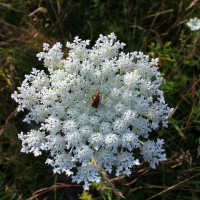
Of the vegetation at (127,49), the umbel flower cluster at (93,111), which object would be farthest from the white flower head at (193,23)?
the umbel flower cluster at (93,111)

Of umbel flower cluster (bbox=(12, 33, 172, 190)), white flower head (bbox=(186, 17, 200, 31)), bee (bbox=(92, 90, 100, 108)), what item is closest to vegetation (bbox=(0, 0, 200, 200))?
white flower head (bbox=(186, 17, 200, 31))

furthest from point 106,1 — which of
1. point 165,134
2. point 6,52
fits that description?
point 165,134

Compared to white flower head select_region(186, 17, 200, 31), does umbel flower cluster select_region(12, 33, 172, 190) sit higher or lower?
lower

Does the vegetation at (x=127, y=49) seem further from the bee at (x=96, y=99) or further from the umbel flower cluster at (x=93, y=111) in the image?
the bee at (x=96, y=99)

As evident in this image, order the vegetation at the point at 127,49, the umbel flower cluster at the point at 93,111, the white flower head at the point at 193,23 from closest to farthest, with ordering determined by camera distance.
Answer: the umbel flower cluster at the point at 93,111, the vegetation at the point at 127,49, the white flower head at the point at 193,23

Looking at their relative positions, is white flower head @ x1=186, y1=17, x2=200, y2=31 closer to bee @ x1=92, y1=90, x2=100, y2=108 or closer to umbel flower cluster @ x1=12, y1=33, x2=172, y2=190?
umbel flower cluster @ x1=12, y1=33, x2=172, y2=190

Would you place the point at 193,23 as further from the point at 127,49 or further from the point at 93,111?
the point at 93,111

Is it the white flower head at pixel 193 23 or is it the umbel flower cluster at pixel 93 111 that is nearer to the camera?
the umbel flower cluster at pixel 93 111
